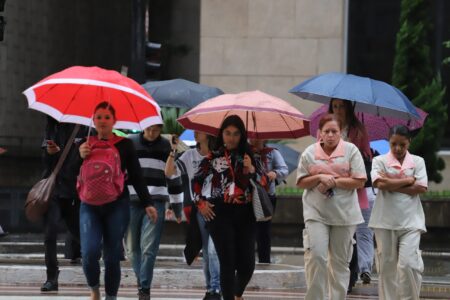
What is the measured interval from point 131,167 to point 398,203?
223 centimetres

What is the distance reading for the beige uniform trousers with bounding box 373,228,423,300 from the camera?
441 inches

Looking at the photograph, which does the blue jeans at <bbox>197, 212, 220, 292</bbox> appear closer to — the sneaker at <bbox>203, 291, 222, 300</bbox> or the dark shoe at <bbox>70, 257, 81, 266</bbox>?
the sneaker at <bbox>203, 291, 222, 300</bbox>

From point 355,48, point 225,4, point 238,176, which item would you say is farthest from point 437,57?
point 238,176

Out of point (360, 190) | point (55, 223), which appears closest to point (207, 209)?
Result: point (360, 190)

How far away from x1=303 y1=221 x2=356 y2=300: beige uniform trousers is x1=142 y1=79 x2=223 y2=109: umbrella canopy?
182 inches

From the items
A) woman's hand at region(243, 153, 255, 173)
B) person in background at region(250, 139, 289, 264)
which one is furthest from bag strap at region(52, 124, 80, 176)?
woman's hand at region(243, 153, 255, 173)

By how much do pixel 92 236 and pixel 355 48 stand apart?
55.4 ft

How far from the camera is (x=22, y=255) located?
17562 millimetres

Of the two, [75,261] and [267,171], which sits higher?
[267,171]

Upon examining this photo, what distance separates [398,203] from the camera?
11.4m

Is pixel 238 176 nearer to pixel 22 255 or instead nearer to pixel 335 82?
pixel 335 82

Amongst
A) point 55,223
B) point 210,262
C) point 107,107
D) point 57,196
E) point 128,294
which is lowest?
point 128,294

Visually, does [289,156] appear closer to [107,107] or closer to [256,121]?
[256,121]

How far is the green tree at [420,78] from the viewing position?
24984 millimetres
